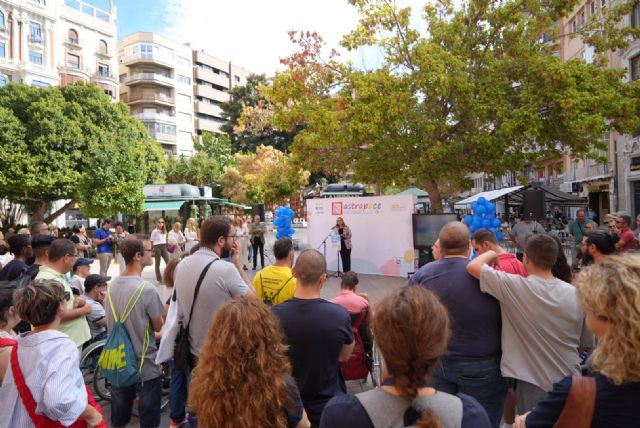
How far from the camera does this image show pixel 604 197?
26453 mm

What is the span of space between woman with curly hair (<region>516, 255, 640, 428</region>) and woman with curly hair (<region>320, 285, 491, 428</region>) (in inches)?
12.8

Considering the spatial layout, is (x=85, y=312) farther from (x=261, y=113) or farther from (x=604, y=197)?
(x=604, y=197)

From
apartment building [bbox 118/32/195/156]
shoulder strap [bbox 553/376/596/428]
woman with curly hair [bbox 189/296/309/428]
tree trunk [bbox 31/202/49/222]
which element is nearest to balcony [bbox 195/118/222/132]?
apartment building [bbox 118/32/195/156]

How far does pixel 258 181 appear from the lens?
2956 cm

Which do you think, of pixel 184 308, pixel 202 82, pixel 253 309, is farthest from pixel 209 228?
pixel 202 82

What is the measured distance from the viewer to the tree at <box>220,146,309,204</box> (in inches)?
1098

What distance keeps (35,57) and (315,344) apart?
42187mm

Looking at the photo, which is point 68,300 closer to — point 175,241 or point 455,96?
point 175,241

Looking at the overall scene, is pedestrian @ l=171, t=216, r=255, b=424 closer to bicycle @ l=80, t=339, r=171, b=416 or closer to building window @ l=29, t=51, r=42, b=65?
bicycle @ l=80, t=339, r=171, b=416

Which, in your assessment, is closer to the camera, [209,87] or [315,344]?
[315,344]

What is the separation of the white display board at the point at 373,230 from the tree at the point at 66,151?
11.3 metres

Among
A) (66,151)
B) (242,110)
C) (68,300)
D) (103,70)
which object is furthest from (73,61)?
(68,300)

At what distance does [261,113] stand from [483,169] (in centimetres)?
1160

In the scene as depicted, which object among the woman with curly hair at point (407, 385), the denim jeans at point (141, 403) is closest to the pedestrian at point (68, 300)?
the denim jeans at point (141, 403)
